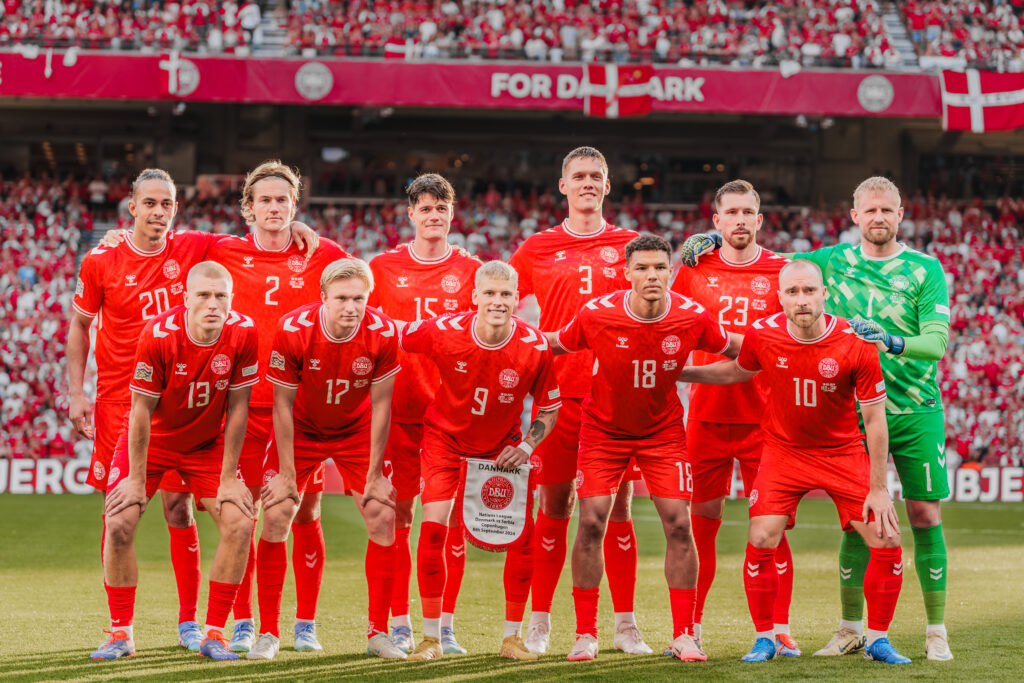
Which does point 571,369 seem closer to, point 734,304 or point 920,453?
point 734,304

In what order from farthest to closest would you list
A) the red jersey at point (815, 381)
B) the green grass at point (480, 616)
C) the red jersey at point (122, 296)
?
the red jersey at point (122, 296)
the red jersey at point (815, 381)
the green grass at point (480, 616)

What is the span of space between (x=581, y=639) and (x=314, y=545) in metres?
1.46

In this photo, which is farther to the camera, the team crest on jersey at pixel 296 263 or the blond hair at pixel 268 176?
the team crest on jersey at pixel 296 263

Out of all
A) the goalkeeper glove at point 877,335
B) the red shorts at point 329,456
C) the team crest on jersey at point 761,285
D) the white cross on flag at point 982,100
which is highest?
the white cross on flag at point 982,100

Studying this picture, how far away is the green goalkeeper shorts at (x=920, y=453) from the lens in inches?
241

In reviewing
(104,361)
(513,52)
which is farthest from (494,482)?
(513,52)

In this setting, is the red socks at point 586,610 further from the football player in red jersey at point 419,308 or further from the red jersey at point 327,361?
the red jersey at point 327,361

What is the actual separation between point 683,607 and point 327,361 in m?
2.14

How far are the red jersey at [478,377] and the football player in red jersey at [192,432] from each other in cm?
90

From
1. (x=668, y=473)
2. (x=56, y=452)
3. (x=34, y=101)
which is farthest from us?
(x=34, y=101)

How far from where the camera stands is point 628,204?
25.3 metres

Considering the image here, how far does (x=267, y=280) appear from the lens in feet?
21.3

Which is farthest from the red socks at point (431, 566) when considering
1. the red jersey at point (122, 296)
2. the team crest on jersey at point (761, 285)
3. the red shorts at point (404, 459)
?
the team crest on jersey at point (761, 285)

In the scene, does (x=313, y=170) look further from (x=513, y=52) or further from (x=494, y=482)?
(x=494, y=482)
